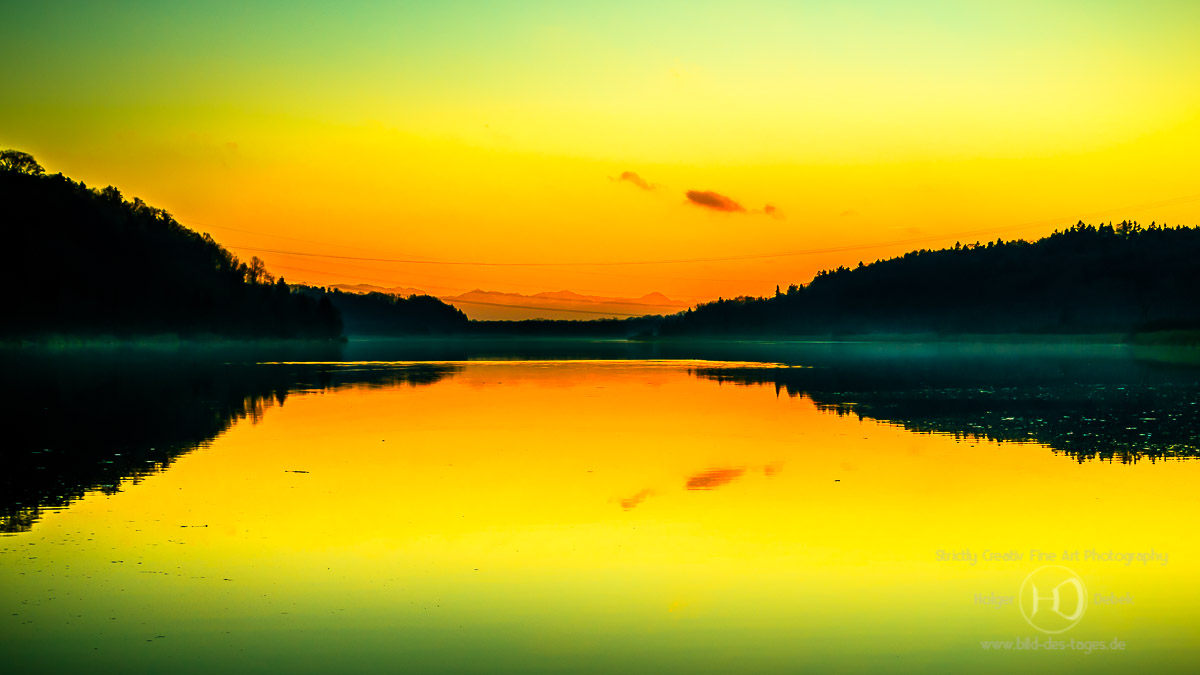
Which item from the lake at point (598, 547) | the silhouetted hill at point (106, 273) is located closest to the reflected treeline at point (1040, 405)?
the lake at point (598, 547)

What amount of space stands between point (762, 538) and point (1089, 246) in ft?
668

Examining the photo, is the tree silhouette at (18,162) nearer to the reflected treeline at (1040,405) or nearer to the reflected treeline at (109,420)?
the reflected treeline at (109,420)

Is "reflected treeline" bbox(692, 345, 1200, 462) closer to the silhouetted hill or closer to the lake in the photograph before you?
the lake
